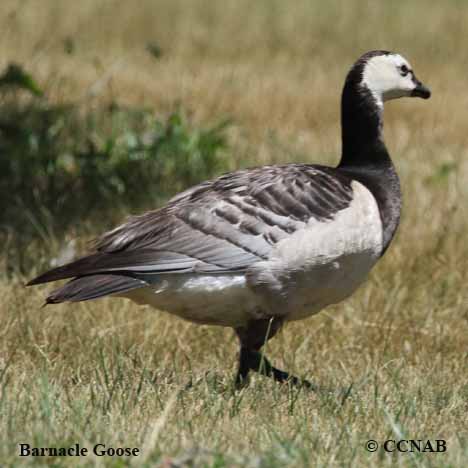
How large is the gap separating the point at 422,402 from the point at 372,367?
783mm

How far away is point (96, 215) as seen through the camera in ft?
24.9

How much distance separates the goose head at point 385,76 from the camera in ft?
19.3

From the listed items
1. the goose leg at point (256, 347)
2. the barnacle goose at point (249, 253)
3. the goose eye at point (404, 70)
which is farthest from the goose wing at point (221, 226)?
the goose eye at point (404, 70)

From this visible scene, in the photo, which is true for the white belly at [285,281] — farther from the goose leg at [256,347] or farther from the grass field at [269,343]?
the grass field at [269,343]

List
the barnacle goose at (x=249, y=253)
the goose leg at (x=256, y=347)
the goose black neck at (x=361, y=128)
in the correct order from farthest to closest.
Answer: the goose black neck at (x=361, y=128) → the goose leg at (x=256, y=347) → the barnacle goose at (x=249, y=253)

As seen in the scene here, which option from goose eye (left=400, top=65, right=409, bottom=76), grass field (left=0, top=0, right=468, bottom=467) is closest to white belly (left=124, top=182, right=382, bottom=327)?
grass field (left=0, top=0, right=468, bottom=467)

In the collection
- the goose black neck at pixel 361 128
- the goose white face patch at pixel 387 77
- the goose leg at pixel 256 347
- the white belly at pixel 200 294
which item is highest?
the goose white face patch at pixel 387 77

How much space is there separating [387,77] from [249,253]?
4.86 feet

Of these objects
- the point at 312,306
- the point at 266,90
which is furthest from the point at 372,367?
the point at 266,90

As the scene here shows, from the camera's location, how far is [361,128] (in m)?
5.86

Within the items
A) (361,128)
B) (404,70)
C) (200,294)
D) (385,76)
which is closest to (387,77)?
(385,76)

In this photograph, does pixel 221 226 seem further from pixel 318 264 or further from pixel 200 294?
pixel 318 264

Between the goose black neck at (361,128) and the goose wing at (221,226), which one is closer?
the goose wing at (221,226)

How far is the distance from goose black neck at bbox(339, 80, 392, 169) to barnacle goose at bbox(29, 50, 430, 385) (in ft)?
1.42
